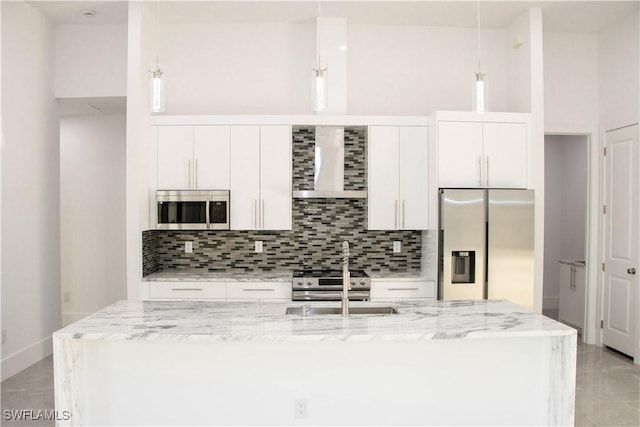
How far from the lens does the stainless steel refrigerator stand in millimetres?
4180

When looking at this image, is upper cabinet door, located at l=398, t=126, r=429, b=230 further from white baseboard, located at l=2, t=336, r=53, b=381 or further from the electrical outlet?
white baseboard, located at l=2, t=336, r=53, b=381

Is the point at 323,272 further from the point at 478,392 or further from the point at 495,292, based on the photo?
the point at 478,392

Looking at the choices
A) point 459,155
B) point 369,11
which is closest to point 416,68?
point 369,11

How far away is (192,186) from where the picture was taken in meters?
4.58

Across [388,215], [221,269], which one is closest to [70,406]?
[221,269]

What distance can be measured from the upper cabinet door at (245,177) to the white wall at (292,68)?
505mm

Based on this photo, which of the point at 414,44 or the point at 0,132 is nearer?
the point at 0,132

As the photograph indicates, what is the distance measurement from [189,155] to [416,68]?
97.4 inches

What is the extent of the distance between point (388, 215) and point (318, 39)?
1.87 metres

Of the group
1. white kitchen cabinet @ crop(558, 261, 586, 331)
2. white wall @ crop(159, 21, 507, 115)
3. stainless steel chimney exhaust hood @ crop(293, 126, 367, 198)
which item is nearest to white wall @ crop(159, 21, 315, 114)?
white wall @ crop(159, 21, 507, 115)

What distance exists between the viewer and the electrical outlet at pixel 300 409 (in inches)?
104

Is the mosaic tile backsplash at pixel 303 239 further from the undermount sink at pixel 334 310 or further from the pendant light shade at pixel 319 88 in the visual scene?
the pendant light shade at pixel 319 88

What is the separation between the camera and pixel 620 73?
4.87 m

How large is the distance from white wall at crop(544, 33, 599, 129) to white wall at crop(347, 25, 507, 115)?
20.0 inches
